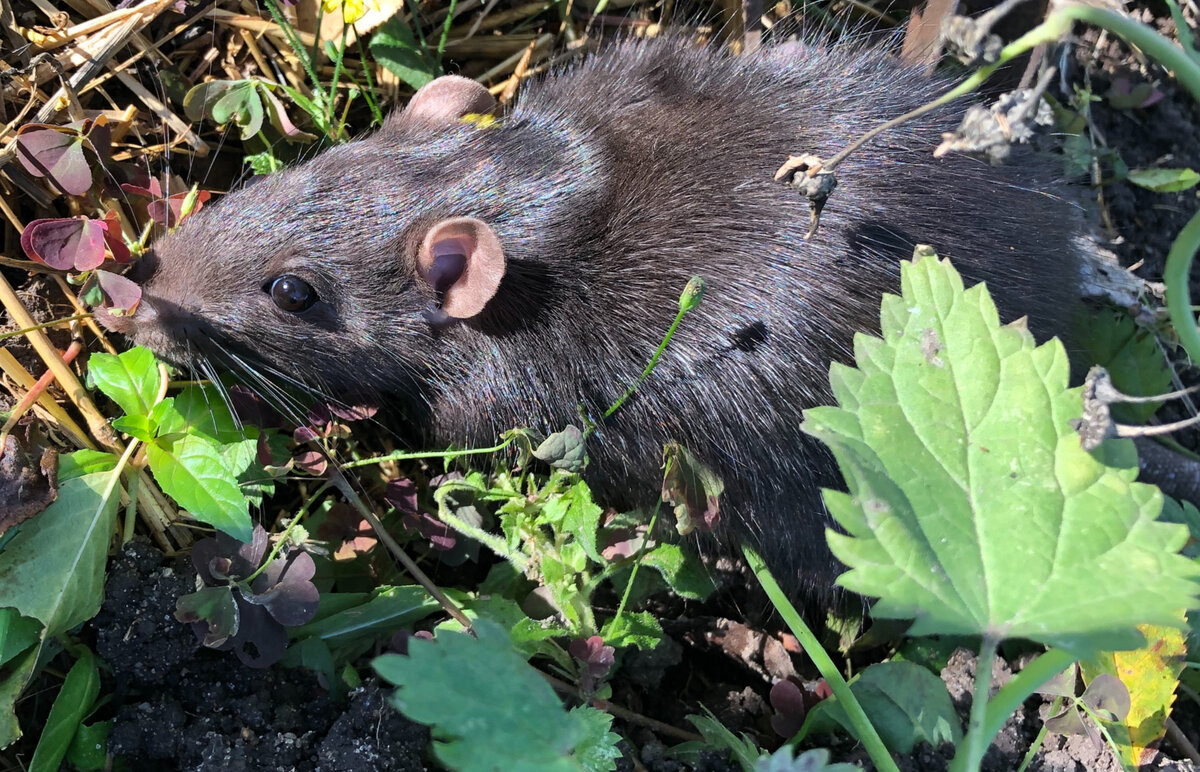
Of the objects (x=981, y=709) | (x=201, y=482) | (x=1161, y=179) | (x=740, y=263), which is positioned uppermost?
(x=1161, y=179)

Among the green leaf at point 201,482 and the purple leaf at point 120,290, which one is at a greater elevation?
A: the purple leaf at point 120,290

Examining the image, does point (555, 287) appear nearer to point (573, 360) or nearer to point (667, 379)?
point (573, 360)

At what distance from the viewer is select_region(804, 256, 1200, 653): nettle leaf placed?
77.2 inches

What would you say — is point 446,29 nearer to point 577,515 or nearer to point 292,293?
point 292,293

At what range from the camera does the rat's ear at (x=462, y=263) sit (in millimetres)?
3090

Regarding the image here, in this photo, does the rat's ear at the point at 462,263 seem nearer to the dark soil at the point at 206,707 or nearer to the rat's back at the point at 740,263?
the rat's back at the point at 740,263

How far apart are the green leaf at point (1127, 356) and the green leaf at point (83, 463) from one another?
11.2ft

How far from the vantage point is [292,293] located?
3215mm

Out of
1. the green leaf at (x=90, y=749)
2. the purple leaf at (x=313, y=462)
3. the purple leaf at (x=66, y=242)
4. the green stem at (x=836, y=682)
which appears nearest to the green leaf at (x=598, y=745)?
the green stem at (x=836, y=682)

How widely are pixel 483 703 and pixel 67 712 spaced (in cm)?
175

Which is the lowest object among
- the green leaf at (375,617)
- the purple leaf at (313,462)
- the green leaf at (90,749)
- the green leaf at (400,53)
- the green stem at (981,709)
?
the green leaf at (90,749)

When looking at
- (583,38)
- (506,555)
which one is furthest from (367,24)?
(506,555)

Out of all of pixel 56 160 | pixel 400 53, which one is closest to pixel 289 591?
pixel 56 160

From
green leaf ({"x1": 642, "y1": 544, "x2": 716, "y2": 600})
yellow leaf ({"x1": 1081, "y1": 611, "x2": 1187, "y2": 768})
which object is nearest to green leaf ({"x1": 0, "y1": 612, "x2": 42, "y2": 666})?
green leaf ({"x1": 642, "y1": 544, "x2": 716, "y2": 600})
